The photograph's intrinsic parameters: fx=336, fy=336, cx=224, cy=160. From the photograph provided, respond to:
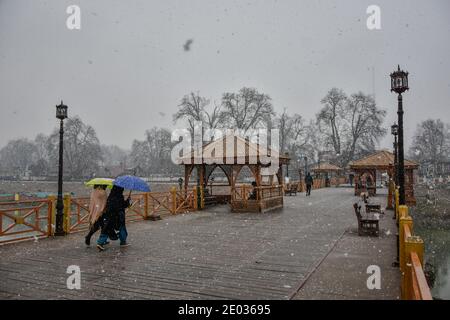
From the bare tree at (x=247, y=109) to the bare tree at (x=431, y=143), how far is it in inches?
1526

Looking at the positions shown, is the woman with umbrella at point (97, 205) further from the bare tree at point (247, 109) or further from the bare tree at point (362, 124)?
the bare tree at point (362, 124)

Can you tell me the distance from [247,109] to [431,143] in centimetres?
4404

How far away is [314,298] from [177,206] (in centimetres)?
1153

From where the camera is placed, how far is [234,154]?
52.5ft

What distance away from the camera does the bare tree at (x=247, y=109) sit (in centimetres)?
4472

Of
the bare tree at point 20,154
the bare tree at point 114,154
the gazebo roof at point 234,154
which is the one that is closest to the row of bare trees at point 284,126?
the gazebo roof at point 234,154

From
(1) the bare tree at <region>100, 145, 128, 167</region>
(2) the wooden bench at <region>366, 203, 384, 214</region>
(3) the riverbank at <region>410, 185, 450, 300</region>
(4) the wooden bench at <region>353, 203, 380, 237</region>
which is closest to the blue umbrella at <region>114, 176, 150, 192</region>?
(4) the wooden bench at <region>353, 203, 380, 237</region>

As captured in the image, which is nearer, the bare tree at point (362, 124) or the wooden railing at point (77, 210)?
the wooden railing at point (77, 210)

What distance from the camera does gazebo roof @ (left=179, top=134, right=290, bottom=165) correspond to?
15516 mm

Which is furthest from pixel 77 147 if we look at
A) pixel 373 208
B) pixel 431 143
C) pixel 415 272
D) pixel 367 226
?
pixel 431 143

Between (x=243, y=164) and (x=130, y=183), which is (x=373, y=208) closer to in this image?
(x=243, y=164)

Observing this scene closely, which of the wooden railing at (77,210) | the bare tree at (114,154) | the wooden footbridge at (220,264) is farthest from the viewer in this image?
the bare tree at (114,154)
